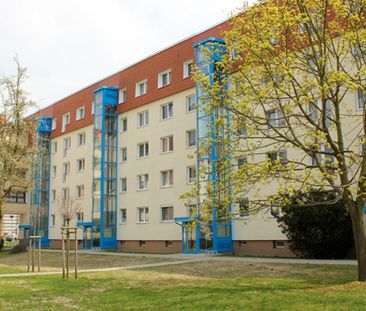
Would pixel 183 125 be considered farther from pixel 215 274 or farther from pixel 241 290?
pixel 241 290

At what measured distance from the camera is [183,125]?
32.8 m

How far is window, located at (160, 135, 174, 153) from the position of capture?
111ft

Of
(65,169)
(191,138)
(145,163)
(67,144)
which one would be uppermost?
(67,144)

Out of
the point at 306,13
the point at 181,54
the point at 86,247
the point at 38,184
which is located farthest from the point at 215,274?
the point at 38,184

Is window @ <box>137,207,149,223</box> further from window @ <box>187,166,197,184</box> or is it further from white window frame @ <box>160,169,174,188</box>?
window @ <box>187,166,197,184</box>

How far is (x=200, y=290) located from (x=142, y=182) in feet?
77.8

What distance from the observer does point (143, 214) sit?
35625 millimetres

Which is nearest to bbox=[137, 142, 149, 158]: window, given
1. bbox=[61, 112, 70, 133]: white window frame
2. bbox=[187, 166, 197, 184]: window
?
bbox=[187, 166, 197, 184]: window

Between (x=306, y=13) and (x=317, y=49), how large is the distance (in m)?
1.64

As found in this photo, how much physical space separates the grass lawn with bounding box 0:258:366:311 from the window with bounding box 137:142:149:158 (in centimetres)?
1779

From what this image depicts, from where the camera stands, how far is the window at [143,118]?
3650cm

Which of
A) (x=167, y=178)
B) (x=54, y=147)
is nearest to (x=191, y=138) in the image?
(x=167, y=178)

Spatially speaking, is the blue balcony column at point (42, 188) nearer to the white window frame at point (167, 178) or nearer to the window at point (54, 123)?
the window at point (54, 123)

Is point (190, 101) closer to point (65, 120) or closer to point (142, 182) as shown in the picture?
point (142, 182)
